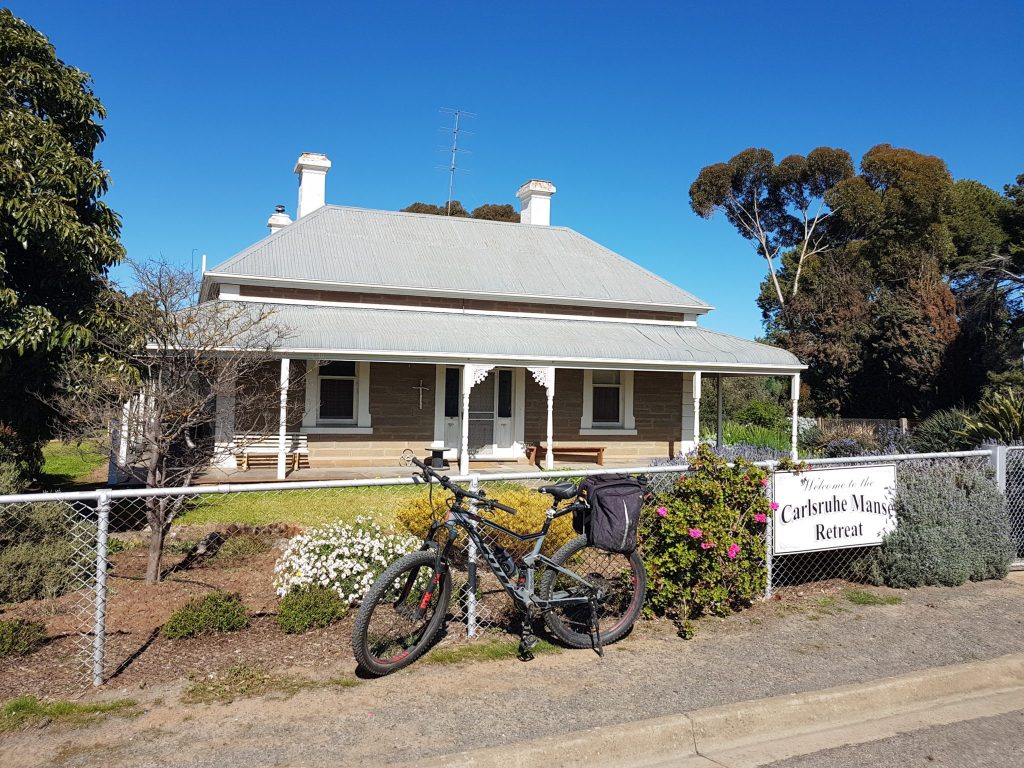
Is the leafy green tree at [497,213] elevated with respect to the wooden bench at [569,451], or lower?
elevated

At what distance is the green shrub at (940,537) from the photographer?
6.79 metres

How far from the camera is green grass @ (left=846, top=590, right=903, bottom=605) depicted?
20.8 ft

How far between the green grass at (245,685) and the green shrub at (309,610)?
600 millimetres

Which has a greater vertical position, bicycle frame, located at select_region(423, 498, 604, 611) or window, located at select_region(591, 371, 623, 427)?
window, located at select_region(591, 371, 623, 427)

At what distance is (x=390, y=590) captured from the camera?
460 centimetres

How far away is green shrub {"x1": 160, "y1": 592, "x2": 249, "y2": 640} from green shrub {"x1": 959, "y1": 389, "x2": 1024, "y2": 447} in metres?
9.91

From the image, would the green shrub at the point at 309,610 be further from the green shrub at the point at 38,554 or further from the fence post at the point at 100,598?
the green shrub at the point at 38,554

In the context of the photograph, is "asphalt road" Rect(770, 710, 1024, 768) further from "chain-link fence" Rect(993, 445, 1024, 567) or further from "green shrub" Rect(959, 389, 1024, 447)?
"green shrub" Rect(959, 389, 1024, 447)

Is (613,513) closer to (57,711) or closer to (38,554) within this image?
(57,711)

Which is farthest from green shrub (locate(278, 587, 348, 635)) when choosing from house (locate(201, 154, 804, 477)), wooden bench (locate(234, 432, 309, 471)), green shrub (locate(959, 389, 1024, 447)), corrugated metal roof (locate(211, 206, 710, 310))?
corrugated metal roof (locate(211, 206, 710, 310))

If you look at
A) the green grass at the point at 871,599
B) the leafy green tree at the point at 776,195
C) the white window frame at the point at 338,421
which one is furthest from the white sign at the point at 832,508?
the leafy green tree at the point at 776,195

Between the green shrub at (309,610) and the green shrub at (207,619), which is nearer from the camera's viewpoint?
the green shrub at (207,619)

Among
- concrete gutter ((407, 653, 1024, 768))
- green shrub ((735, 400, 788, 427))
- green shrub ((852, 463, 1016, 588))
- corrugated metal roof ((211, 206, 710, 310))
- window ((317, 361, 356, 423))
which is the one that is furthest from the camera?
green shrub ((735, 400, 788, 427))

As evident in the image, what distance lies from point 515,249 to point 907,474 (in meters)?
15.1
